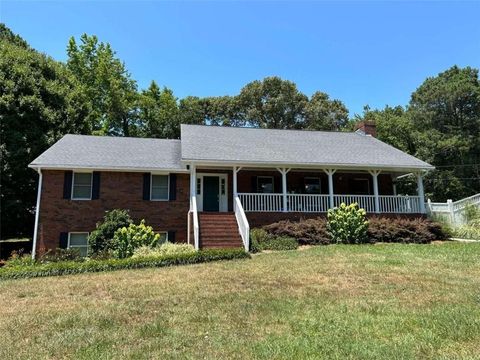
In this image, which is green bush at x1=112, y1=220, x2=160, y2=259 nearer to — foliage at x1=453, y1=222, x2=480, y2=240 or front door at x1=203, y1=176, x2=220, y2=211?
front door at x1=203, y1=176, x2=220, y2=211

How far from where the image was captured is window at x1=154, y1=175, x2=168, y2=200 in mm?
18125

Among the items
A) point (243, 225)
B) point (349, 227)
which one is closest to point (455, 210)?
A: point (349, 227)

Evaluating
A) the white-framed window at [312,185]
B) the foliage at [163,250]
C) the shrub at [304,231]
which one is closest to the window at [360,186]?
the white-framed window at [312,185]

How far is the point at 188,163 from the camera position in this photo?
17.5 metres

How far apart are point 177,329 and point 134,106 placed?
32.4 meters

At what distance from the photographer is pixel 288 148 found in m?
20.4

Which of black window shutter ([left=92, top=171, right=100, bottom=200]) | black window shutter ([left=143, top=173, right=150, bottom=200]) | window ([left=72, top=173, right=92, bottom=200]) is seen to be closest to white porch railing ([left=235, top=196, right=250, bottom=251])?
black window shutter ([left=143, top=173, right=150, bottom=200])

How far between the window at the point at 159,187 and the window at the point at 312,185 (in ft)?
23.9

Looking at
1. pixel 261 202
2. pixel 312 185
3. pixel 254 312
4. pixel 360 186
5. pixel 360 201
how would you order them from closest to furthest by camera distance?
pixel 254 312 < pixel 261 202 < pixel 360 201 < pixel 312 185 < pixel 360 186

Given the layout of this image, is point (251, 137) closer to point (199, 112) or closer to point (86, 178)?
point (86, 178)

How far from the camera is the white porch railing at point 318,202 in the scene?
18453 mm

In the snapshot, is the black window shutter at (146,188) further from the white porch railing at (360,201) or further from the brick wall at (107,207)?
the white porch railing at (360,201)

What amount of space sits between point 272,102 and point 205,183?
2458 centimetres

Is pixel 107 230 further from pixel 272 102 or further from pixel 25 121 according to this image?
pixel 272 102
